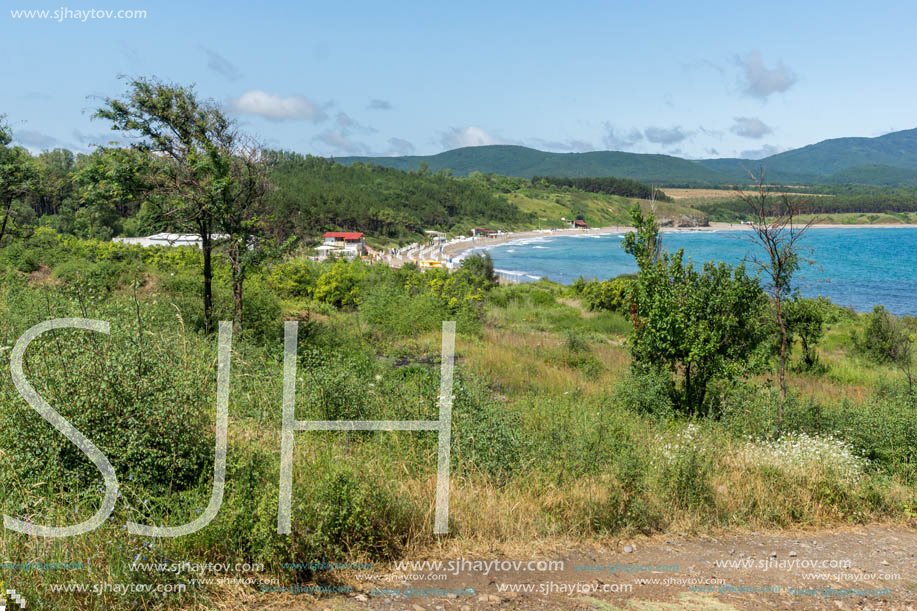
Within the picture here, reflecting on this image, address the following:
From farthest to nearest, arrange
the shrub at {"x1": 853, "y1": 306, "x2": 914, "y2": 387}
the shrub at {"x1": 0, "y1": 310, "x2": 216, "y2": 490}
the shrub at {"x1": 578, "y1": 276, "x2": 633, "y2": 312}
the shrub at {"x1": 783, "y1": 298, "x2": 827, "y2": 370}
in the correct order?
1. the shrub at {"x1": 578, "y1": 276, "x2": 633, "y2": 312}
2. the shrub at {"x1": 853, "y1": 306, "x2": 914, "y2": 387}
3. the shrub at {"x1": 783, "y1": 298, "x2": 827, "y2": 370}
4. the shrub at {"x1": 0, "y1": 310, "x2": 216, "y2": 490}

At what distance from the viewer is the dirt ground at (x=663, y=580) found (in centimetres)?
394

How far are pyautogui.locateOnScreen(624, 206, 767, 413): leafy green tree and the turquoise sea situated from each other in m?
34.4

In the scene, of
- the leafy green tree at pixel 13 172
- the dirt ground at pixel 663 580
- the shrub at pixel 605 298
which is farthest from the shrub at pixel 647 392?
the shrub at pixel 605 298

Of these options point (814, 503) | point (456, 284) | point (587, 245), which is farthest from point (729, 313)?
point (587, 245)

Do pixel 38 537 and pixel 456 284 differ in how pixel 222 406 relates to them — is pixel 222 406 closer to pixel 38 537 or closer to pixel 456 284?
pixel 38 537

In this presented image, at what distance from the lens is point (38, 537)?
3.77 metres

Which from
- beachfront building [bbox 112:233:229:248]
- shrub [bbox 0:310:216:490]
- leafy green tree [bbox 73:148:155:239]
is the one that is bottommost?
shrub [bbox 0:310:216:490]

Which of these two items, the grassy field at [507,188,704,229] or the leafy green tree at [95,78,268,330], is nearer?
the leafy green tree at [95,78,268,330]

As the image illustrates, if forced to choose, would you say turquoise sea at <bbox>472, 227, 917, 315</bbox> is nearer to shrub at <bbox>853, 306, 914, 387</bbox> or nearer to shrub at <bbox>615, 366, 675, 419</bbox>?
shrub at <bbox>853, 306, 914, 387</bbox>

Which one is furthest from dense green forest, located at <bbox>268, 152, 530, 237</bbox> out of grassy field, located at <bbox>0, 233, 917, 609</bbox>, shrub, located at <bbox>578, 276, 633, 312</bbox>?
grassy field, located at <bbox>0, 233, 917, 609</bbox>

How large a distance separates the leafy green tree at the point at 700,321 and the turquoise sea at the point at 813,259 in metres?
34.4

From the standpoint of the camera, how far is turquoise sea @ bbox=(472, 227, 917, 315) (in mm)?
68688

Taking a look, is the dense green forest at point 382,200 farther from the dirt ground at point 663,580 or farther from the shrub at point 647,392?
the dirt ground at point 663,580

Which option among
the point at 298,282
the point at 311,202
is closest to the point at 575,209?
the point at 311,202
